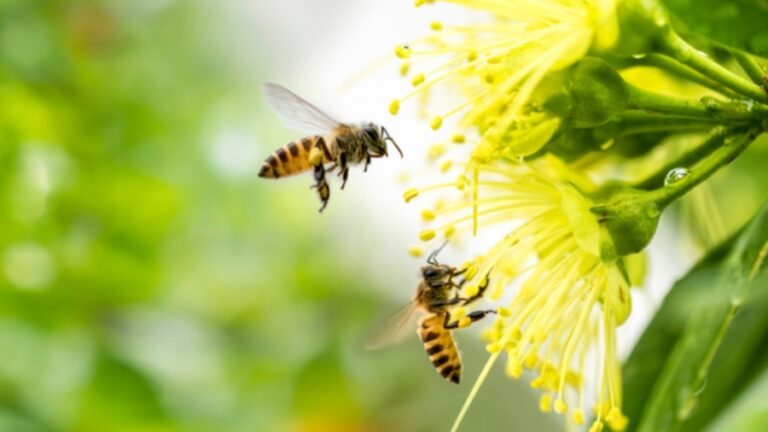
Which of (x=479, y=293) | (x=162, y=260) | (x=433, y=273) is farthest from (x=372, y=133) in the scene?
(x=162, y=260)

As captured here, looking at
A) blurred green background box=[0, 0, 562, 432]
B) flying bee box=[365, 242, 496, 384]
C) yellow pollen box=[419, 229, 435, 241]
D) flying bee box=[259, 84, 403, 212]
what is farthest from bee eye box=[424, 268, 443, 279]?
blurred green background box=[0, 0, 562, 432]

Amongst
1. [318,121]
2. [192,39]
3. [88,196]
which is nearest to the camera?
[318,121]

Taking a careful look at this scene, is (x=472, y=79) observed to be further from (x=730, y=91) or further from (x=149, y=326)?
(x=149, y=326)

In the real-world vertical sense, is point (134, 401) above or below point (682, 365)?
above

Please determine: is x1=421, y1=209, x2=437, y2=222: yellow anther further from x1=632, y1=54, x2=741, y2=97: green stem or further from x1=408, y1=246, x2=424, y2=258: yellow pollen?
x1=632, y1=54, x2=741, y2=97: green stem

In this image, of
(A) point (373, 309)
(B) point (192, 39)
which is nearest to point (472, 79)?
(A) point (373, 309)

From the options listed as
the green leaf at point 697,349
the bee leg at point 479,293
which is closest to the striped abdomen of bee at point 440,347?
the bee leg at point 479,293

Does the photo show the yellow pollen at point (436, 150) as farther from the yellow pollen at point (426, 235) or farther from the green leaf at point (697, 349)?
the green leaf at point (697, 349)

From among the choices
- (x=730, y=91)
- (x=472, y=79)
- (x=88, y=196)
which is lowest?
(x=730, y=91)
